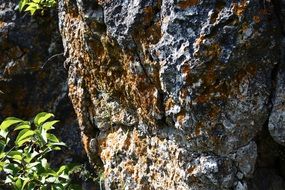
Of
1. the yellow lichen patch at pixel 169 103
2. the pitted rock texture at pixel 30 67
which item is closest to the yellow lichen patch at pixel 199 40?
the yellow lichen patch at pixel 169 103

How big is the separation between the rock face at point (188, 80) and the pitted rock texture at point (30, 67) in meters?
2.10

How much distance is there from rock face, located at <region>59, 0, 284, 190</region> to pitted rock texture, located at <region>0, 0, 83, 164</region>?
2.10 m

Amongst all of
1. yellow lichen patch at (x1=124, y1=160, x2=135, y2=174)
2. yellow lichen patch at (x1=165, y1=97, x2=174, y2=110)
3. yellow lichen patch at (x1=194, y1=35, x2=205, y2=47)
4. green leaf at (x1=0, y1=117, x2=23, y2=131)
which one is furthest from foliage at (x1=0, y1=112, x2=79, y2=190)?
yellow lichen patch at (x1=194, y1=35, x2=205, y2=47)

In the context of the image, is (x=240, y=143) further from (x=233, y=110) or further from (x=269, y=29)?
(x=269, y=29)

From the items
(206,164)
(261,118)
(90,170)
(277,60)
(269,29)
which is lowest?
(90,170)

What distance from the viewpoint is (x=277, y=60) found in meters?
3.56

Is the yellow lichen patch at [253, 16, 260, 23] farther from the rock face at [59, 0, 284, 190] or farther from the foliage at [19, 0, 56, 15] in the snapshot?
the foliage at [19, 0, 56, 15]

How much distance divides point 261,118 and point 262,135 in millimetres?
221

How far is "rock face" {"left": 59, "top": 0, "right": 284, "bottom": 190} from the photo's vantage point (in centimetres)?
349

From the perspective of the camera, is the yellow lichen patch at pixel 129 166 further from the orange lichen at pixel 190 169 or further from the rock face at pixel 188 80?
the orange lichen at pixel 190 169

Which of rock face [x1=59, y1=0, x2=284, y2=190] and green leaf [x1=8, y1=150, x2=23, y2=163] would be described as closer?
rock face [x1=59, y1=0, x2=284, y2=190]

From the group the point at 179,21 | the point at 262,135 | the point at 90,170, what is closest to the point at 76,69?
the point at 90,170

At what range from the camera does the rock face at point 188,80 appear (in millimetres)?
3492

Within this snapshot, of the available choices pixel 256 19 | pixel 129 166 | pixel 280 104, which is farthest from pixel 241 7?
pixel 129 166
